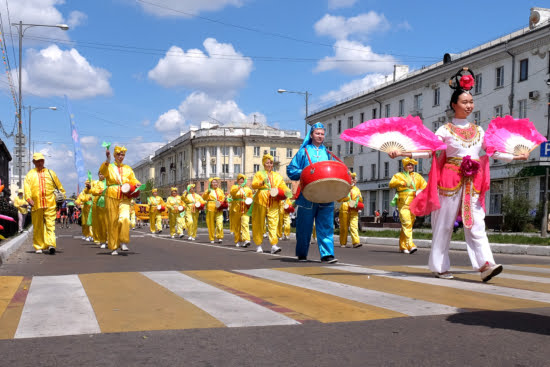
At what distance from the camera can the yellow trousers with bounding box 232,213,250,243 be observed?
1584 cm

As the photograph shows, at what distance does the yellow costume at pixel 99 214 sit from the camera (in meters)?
15.6

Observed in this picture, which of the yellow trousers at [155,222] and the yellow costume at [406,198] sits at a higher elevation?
the yellow costume at [406,198]

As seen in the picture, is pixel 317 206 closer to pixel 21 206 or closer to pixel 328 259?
pixel 328 259

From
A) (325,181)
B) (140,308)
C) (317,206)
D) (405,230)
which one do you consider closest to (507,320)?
Result: (140,308)

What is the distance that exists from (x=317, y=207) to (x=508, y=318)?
560 centimetres

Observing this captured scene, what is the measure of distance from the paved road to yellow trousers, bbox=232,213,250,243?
8.22 metres

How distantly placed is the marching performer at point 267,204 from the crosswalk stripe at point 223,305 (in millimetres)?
5881

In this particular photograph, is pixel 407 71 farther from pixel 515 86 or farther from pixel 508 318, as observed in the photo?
pixel 508 318

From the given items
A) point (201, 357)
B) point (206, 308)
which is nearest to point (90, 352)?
point (201, 357)

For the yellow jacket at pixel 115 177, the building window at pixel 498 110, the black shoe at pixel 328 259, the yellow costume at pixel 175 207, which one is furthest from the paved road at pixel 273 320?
the building window at pixel 498 110

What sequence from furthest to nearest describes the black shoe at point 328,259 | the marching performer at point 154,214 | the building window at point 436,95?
the building window at point 436,95 < the marching performer at point 154,214 < the black shoe at point 328,259

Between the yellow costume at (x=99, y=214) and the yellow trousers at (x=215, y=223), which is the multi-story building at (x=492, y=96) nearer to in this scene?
the yellow trousers at (x=215, y=223)

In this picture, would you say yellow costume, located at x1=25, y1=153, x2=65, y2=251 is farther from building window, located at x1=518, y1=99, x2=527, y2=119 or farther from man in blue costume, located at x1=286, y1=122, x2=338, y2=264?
building window, located at x1=518, y1=99, x2=527, y2=119

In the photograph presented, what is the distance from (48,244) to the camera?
41.2 feet
